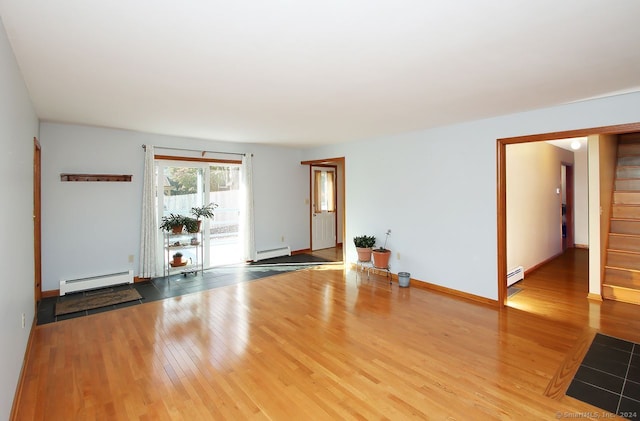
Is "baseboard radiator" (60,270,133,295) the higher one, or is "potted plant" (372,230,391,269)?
"potted plant" (372,230,391,269)

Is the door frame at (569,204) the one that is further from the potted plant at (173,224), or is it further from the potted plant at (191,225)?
the potted plant at (173,224)

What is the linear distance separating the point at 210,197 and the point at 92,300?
8.05 ft

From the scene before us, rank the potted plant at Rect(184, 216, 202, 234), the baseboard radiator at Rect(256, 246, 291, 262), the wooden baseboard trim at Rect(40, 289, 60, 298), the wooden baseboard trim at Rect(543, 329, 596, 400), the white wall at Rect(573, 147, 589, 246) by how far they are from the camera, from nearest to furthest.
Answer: the wooden baseboard trim at Rect(543, 329, 596, 400) < the wooden baseboard trim at Rect(40, 289, 60, 298) < the potted plant at Rect(184, 216, 202, 234) < the baseboard radiator at Rect(256, 246, 291, 262) < the white wall at Rect(573, 147, 589, 246)

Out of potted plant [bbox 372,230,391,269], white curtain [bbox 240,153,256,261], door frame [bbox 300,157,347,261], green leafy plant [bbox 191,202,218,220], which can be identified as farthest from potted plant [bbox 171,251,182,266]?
potted plant [bbox 372,230,391,269]

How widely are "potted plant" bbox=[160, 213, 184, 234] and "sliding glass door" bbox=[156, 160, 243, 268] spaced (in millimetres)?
258

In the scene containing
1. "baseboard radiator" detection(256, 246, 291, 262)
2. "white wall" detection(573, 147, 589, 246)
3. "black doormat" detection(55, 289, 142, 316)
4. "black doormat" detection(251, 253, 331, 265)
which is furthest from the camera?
"white wall" detection(573, 147, 589, 246)

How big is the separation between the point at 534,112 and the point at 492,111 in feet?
1.53

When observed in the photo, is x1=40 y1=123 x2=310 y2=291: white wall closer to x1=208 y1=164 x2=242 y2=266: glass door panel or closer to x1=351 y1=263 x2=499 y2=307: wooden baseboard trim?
x1=208 y1=164 x2=242 y2=266: glass door panel

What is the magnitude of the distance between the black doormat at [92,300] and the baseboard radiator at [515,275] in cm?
534

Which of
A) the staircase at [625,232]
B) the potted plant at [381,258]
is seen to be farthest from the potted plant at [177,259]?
the staircase at [625,232]

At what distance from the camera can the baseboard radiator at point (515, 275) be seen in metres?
4.86

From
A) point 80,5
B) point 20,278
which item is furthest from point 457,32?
point 20,278

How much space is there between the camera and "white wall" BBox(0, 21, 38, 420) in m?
1.93

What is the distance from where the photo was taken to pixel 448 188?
4.57 m
